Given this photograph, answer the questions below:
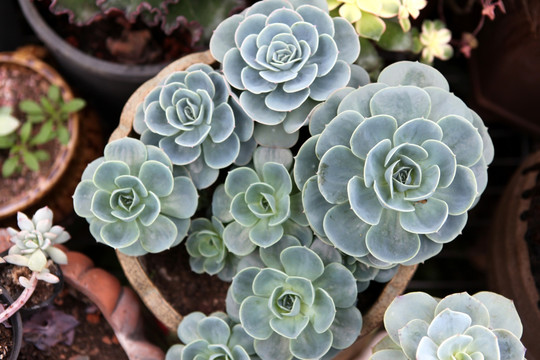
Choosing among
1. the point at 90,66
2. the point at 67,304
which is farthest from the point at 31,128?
the point at 67,304

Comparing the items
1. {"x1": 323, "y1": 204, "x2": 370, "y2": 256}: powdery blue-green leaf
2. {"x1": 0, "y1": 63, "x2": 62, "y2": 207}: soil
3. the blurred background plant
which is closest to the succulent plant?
the blurred background plant

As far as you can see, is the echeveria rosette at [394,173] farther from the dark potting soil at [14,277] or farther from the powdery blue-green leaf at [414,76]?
the dark potting soil at [14,277]

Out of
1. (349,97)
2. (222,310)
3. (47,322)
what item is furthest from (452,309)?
(47,322)

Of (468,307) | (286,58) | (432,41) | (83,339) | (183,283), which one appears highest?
(286,58)

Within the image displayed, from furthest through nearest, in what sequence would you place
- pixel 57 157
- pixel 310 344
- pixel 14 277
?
pixel 57 157 → pixel 14 277 → pixel 310 344

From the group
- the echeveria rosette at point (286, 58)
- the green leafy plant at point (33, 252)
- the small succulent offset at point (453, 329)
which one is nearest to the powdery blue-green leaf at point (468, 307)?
the small succulent offset at point (453, 329)

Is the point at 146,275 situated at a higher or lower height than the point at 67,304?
higher

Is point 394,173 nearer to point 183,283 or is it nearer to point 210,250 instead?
point 210,250

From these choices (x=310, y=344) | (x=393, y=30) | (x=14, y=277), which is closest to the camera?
(x=310, y=344)
